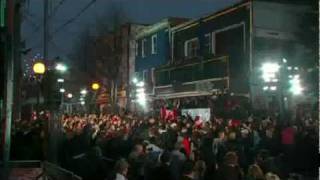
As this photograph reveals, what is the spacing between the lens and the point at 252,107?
29.3 meters

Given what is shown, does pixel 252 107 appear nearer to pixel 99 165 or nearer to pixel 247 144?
pixel 247 144

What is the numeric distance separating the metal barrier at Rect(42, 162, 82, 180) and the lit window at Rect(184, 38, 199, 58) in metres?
24.4

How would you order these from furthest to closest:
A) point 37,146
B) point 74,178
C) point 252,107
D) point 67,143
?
point 252,107
point 37,146
point 67,143
point 74,178

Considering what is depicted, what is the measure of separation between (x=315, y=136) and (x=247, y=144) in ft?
6.78

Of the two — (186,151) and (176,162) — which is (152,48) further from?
(176,162)

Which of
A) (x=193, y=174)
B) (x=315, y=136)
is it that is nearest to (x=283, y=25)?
(x=315, y=136)

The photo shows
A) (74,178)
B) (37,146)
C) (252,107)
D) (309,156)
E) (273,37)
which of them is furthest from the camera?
(273,37)

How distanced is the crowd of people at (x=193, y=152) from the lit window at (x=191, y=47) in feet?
61.3

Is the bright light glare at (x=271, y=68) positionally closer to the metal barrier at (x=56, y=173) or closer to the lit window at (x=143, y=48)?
the metal barrier at (x=56, y=173)

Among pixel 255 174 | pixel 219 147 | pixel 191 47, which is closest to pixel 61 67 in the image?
pixel 219 147

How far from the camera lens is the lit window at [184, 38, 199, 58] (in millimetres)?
36984

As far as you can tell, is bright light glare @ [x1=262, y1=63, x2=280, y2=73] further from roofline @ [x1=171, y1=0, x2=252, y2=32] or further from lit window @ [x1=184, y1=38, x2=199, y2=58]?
lit window @ [x1=184, y1=38, x2=199, y2=58]

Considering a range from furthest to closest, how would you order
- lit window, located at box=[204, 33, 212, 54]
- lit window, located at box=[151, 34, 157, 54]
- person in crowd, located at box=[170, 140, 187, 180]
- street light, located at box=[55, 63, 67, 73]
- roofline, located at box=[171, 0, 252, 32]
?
lit window, located at box=[151, 34, 157, 54] < lit window, located at box=[204, 33, 212, 54] < roofline, located at box=[171, 0, 252, 32] < street light, located at box=[55, 63, 67, 73] < person in crowd, located at box=[170, 140, 187, 180]

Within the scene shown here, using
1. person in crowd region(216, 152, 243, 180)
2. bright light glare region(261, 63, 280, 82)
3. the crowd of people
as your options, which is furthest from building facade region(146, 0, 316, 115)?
person in crowd region(216, 152, 243, 180)
